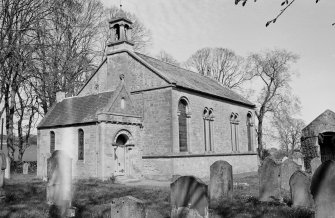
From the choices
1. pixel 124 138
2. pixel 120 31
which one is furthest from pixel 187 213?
pixel 120 31

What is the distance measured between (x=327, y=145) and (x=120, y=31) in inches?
657

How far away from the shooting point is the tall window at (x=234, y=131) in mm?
31828

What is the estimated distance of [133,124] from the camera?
23828 mm

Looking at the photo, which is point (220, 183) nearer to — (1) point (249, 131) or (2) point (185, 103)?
(2) point (185, 103)

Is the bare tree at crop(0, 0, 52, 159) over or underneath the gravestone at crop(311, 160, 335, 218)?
over

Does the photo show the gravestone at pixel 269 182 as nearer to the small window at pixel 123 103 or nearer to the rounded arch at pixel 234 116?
the small window at pixel 123 103

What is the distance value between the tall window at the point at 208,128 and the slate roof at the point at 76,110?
27.0 feet

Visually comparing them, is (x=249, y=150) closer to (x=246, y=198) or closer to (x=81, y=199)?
(x=246, y=198)

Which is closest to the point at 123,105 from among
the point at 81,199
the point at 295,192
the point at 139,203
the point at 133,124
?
the point at 133,124

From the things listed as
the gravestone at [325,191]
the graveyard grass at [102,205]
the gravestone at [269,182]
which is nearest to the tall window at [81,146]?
the graveyard grass at [102,205]

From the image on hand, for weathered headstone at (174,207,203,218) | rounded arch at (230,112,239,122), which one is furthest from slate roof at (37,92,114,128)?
weathered headstone at (174,207,203,218)

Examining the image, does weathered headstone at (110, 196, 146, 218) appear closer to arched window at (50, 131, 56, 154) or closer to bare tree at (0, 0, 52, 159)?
bare tree at (0, 0, 52, 159)

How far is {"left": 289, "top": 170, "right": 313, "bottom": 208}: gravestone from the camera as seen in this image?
10.6 meters

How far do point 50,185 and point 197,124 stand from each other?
16.9 meters
